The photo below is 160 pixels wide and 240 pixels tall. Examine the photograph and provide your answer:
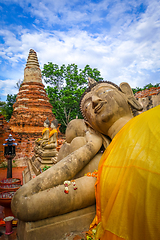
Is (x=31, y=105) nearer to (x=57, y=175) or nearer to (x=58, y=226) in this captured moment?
(x=57, y=175)

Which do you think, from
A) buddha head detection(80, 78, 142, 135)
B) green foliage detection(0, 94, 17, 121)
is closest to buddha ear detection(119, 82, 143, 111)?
buddha head detection(80, 78, 142, 135)

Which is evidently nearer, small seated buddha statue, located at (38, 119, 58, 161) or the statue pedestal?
the statue pedestal

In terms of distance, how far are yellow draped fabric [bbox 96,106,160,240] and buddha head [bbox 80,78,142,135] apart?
2.35 ft

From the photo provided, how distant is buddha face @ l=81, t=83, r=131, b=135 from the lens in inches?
87.3

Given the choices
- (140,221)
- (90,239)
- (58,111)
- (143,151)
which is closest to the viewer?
(140,221)

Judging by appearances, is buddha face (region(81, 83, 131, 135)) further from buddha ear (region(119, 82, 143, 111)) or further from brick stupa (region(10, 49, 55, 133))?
brick stupa (region(10, 49, 55, 133))

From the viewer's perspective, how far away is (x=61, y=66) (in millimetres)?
19500

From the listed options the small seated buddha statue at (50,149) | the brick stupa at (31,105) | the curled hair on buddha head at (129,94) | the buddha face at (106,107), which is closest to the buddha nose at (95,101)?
the buddha face at (106,107)

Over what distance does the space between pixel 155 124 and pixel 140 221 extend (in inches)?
28.3

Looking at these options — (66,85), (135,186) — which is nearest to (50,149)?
(135,186)

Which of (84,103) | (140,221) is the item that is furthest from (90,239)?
(84,103)

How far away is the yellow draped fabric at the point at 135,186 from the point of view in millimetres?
1099

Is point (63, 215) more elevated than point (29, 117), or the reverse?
point (29, 117)

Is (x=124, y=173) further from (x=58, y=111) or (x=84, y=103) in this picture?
(x=58, y=111)
